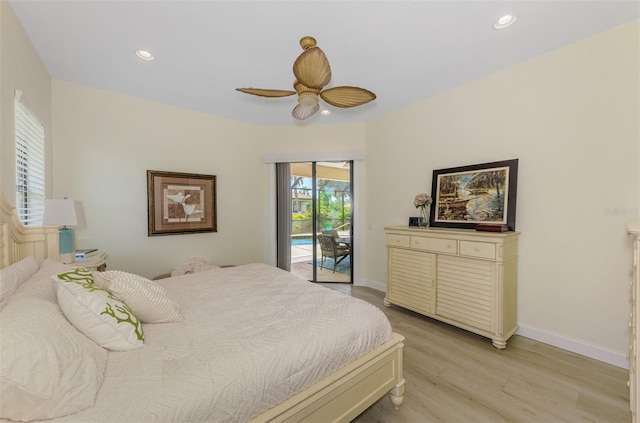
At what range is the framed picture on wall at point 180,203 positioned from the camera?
3363mm

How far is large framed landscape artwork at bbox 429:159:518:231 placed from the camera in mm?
2578

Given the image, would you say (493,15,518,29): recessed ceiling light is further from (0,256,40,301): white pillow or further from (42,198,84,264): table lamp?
(42,198,84,264): table lamp

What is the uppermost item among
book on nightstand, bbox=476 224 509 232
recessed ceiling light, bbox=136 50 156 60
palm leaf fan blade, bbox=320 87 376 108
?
recessed ceiling light, bbox=136 50 156 60

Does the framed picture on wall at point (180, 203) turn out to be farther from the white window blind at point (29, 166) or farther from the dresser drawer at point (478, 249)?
the dresser drawer at point (478, 249)

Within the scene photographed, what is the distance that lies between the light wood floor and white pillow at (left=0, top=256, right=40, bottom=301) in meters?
1.95

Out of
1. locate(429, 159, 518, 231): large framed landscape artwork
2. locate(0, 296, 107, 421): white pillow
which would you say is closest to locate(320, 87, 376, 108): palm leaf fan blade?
locate(429, 159, 518, 231): large framed landscape artwork

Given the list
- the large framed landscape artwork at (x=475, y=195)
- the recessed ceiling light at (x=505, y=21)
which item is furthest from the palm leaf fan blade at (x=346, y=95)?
the large framed landscape artwork at (x=475, y=195)

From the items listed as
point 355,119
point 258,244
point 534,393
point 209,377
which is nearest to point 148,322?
point 209,377

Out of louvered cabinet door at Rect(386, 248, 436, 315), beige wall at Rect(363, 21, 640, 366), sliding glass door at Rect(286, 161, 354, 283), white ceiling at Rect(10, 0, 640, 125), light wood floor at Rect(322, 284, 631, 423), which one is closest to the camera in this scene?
light wood floor at Rect(322, 284, 631, 423)

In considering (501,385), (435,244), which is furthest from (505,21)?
(501,385)

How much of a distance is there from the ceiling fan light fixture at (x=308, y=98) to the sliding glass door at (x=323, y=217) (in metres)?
2.32

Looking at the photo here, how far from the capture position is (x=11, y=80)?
5.99ft

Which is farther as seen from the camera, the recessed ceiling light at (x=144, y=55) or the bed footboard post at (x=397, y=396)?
the recessed ceiling light at (x=144, y=55)

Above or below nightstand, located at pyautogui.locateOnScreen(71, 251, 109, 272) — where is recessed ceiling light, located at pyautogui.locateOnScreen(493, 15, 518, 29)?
above
